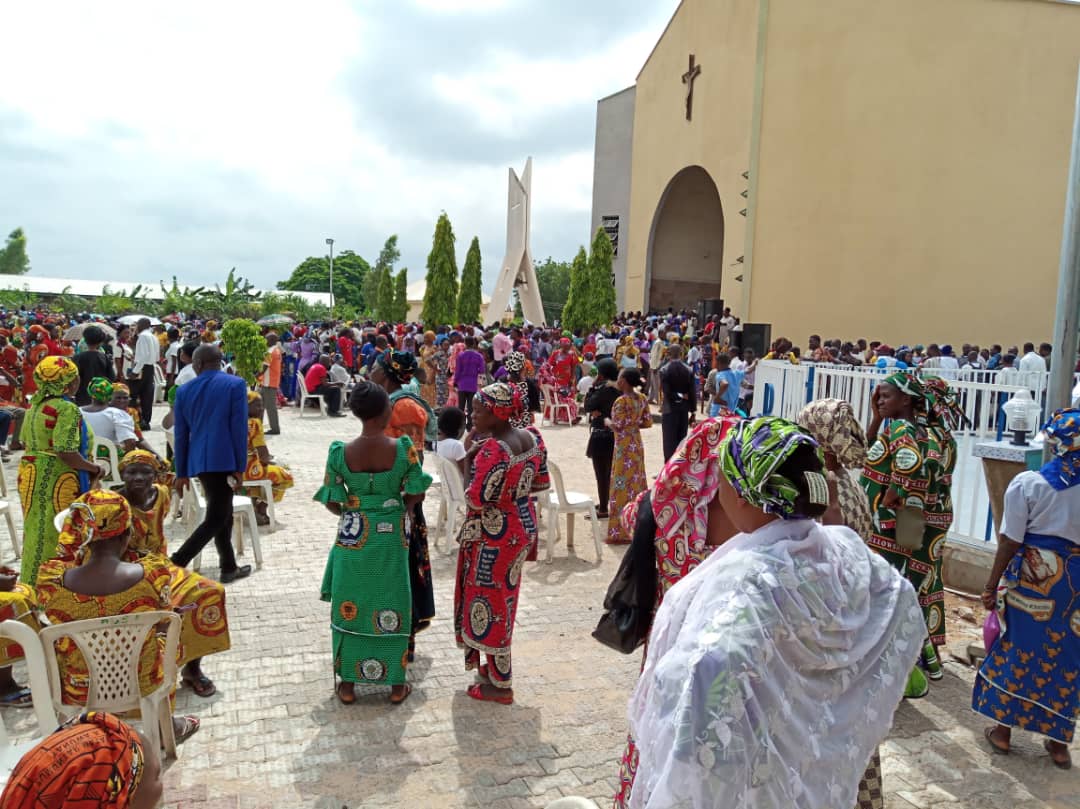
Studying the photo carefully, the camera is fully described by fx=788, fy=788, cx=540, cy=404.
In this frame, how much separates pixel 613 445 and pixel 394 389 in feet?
8.75

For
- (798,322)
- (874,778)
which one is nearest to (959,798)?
(874,778)

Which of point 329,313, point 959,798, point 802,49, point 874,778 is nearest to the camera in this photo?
point 874,778

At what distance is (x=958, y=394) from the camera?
28.1 ft

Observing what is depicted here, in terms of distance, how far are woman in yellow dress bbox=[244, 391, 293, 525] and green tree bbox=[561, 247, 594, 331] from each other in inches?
967

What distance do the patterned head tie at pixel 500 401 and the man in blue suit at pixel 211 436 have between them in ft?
7.53

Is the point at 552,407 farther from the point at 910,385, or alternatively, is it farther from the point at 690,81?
the point at 690,81

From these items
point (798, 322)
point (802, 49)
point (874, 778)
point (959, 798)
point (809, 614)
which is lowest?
point (959, 798)

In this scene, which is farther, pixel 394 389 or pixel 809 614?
pixel 394 389

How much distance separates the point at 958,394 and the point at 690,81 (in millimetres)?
23657

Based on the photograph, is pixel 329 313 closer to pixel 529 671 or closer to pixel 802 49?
pixel 802 49

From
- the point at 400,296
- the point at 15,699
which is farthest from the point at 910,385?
the point at 400,296

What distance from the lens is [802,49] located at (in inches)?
907

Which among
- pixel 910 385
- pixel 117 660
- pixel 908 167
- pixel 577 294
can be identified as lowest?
pixel 117 660

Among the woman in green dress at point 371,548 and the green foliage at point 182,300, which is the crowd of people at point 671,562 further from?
the green foliage at point 182,300
